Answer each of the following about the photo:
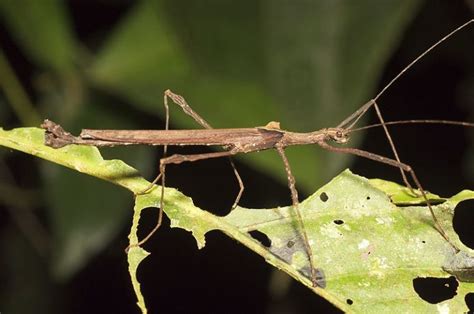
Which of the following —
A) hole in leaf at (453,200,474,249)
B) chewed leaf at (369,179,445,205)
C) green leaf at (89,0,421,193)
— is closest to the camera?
chewed leaf at (369,179,445,205)

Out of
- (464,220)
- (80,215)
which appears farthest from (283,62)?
(464,220)

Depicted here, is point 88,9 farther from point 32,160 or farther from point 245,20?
point 245,20

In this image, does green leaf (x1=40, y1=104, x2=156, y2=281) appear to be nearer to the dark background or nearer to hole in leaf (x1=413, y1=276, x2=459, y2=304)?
the dark background

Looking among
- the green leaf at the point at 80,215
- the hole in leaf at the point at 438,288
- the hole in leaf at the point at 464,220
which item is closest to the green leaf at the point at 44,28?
the green leaf at the point at 80,215

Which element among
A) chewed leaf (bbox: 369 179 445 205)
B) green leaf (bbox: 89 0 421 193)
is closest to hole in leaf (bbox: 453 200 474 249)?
green leaf (bbox: 89 0 421 193)

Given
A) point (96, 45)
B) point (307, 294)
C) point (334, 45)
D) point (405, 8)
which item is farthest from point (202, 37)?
point (307, 294)

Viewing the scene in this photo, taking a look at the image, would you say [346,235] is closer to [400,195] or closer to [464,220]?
[400,195]

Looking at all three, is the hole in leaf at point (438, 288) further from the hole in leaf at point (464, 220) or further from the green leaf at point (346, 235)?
the hole in leaf at point (464, 220)
